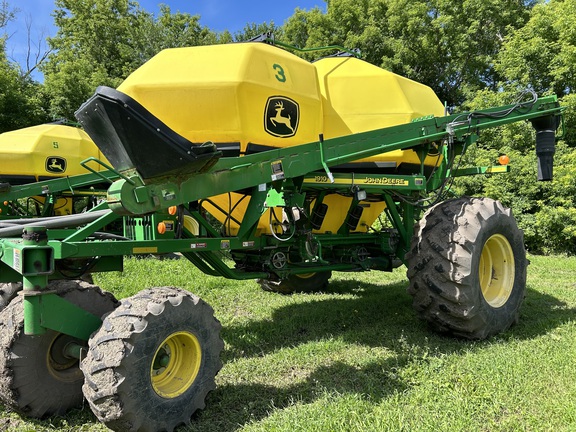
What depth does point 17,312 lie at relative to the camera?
9.78 ft

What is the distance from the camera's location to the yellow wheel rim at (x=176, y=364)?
113 inches

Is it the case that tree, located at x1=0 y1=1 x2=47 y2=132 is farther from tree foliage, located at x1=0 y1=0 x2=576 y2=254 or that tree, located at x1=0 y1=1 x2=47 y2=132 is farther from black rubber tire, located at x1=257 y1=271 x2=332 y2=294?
black rubber tire, located at x1=257 y1=271 x2=332 y2=294

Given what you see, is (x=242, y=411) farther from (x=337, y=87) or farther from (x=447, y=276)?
(x=337, y=87)

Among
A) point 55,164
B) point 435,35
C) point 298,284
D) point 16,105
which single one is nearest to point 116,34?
point 16,105

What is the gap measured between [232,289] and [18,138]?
182 inches

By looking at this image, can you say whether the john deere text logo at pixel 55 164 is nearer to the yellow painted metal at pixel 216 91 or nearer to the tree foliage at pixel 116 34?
the yellow painted metal at pixel 216 91

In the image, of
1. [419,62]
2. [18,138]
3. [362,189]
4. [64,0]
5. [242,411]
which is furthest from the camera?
[64,0]

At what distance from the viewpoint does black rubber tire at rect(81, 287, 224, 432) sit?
2.53 metres

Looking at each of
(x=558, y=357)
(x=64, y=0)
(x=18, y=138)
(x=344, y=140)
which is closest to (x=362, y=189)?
A: (x=344, y=140)

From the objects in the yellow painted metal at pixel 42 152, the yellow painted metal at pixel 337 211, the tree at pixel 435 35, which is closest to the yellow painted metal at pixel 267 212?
the yellow painted metal at pixel 337 211

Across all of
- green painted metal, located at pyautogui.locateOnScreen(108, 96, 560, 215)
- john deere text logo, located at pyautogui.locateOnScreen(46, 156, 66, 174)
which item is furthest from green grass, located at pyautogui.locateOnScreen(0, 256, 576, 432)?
john deere text logo, located at pyautogui.locateOnScreen(46, 156, 66, 174)

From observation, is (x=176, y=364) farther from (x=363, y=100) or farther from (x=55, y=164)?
(x=55, y=164)

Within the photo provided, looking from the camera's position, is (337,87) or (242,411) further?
(337,87)

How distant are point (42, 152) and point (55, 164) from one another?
292mm
